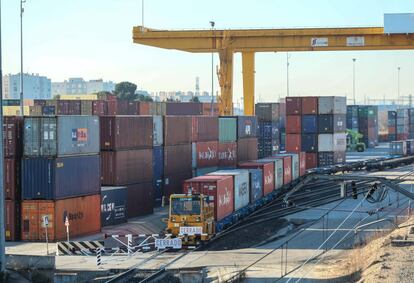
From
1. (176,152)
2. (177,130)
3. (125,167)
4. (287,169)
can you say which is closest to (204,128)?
(177,130)

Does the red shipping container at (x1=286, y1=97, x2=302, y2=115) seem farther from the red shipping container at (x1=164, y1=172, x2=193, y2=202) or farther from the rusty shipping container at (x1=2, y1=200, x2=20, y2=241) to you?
the rusty shipping container at (x1=2, y1=200, x2=20, y2=241)

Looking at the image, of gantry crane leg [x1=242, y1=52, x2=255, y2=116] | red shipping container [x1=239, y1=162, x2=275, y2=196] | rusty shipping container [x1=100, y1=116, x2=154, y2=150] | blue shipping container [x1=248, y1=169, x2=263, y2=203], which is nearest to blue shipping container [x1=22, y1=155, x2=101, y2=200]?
rusty shipping container [x1=100, y1=116, x2=154, y2=150]

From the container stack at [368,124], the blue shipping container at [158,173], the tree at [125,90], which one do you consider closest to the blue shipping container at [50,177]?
the blue shipping container at [158,173]

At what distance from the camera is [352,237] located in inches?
1435

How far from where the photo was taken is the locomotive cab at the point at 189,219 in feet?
109

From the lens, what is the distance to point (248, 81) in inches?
2749

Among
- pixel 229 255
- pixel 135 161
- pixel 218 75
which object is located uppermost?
pixel 218 75

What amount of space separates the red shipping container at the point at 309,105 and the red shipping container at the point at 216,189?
32.9 m

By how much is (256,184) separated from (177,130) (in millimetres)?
5602

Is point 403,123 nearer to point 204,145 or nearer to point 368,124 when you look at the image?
point 368,124

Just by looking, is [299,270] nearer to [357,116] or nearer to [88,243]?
[88,243]

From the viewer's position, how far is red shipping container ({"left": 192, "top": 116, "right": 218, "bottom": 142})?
159 feet

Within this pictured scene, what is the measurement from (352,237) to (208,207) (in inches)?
274

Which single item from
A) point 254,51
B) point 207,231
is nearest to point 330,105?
point 254,51
